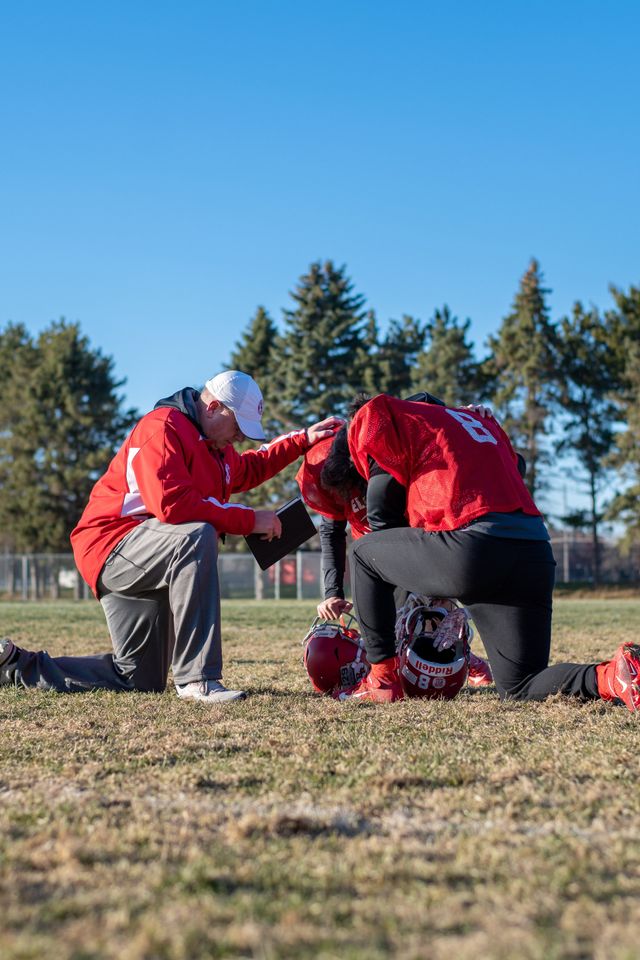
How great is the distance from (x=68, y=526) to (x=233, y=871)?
172 ft

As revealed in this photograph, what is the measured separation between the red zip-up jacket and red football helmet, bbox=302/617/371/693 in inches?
31.9

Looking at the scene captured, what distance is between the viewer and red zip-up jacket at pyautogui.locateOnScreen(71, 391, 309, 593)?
520cm

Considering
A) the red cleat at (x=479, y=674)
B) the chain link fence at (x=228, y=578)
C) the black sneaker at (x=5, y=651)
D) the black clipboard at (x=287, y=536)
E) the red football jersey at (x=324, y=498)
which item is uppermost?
the red football jersey at (x=324, y=498)

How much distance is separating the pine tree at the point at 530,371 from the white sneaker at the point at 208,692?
137 feet

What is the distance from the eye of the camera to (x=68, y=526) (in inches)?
2083

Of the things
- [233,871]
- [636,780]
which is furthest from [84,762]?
[636,780]

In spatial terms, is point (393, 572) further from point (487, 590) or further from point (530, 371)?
point (530, 371)

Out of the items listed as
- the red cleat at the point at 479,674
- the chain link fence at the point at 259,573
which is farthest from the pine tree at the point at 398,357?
the red cleat at the point at 479,674

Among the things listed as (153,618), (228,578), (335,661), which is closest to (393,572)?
(335,661)

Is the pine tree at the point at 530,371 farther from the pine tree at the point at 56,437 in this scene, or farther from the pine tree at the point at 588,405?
the pine tree at the point at 56,437

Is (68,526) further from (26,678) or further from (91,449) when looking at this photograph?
(26,678)

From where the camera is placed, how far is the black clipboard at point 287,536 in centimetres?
579

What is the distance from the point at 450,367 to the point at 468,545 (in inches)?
1763

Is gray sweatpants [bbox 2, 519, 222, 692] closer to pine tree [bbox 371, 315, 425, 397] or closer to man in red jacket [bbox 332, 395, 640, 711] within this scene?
man in red jacket [bbox 332, 395, 640, 711]
